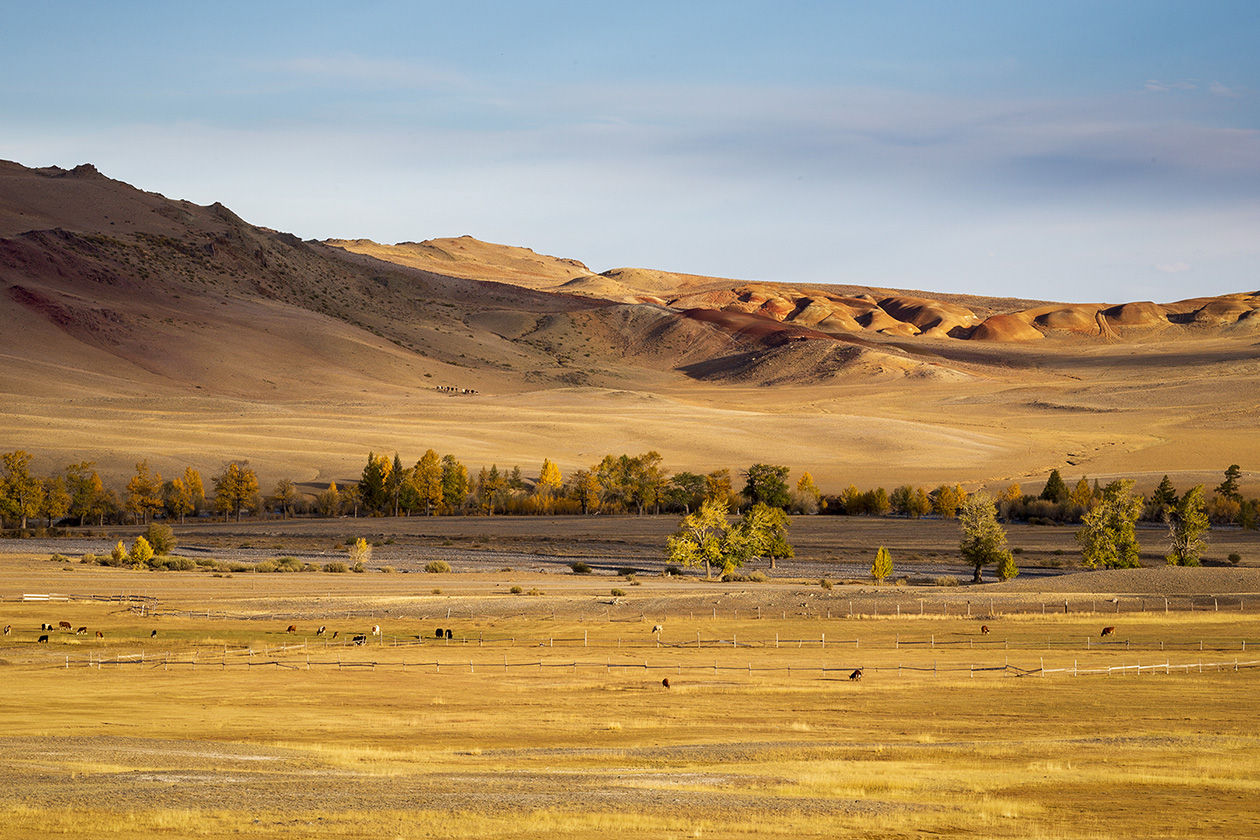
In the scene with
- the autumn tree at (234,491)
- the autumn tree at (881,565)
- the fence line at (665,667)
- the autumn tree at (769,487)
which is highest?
the autumn tree at (769,487)

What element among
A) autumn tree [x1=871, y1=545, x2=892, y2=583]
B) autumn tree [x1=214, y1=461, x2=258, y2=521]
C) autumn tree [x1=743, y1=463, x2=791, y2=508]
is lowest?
autumn tree [x1=871, y1=545, x2=892, y2=583]

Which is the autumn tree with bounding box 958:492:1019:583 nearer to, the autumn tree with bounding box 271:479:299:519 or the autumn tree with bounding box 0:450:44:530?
the autumn tree with bounding box 271:479:299:519

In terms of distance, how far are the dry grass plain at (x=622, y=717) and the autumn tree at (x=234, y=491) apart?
39.5m

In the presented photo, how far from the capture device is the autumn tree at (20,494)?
78250mm

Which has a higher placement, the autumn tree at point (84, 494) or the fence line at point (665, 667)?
the autumn tree at point (84, 494)

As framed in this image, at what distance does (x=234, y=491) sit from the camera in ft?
291

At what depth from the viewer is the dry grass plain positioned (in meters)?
15.9

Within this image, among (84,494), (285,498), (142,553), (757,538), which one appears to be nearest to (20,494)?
(84,494)

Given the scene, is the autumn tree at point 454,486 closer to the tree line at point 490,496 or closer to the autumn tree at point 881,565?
the tree line at point 490,496

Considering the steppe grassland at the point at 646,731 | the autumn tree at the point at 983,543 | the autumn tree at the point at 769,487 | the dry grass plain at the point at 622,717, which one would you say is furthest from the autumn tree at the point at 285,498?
the autumn tree at the point at 983,543

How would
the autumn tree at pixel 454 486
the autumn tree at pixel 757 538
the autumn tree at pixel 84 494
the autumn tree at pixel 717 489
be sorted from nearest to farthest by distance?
A: the autumn tree at pixel 757 538 < the autumn tree at pixel 84 494 < the autumn tree at pixel 717 489 < the autumn tree at pixel 454 486

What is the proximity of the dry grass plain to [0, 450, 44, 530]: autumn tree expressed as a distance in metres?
32.9

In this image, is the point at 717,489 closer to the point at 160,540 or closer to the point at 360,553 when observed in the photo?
the point at 360,553

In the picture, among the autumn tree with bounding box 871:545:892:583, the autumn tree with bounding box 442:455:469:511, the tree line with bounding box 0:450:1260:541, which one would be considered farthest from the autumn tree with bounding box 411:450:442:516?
the autumn tree with bounding box 871:545:892:583
